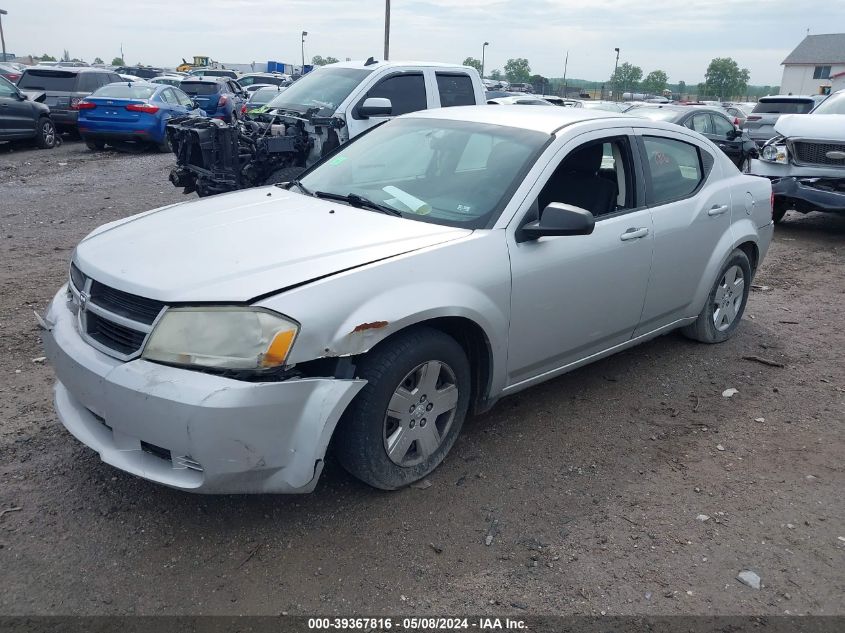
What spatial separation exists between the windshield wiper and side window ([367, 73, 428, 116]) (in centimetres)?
497

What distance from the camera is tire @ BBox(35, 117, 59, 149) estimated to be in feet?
50.0

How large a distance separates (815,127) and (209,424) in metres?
9.34

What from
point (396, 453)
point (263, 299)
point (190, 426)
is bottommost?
point (396, 453)

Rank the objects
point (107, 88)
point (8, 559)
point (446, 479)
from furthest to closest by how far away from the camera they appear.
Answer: point (107, 88)
point (446, 479)
point (8, 559)

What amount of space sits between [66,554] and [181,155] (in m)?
6.01

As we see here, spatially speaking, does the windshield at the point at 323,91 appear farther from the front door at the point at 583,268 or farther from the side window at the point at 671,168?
the front door at the point at 583,268

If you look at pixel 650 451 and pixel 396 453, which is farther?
pixel 650 451

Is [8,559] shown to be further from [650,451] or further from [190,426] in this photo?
[650,451]

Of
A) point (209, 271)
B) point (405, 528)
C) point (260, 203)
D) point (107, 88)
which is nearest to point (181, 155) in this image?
point (260, 203)

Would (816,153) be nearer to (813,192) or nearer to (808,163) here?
(808,163)

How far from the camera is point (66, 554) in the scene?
9.25 ft

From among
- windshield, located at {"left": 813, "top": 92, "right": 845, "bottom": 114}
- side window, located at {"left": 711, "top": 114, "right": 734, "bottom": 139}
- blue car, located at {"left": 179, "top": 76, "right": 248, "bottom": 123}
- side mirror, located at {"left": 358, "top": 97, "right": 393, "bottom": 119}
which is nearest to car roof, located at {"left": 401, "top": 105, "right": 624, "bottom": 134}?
side mirror, located at {"left": 358, "top": 97, "right": 393, "bottom": 119}

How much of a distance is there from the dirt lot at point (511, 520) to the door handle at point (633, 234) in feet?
3.34

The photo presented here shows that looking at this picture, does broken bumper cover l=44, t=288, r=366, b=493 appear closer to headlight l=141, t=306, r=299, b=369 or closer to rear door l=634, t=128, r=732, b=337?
headlight l=141, t=306, r=299, b=369
